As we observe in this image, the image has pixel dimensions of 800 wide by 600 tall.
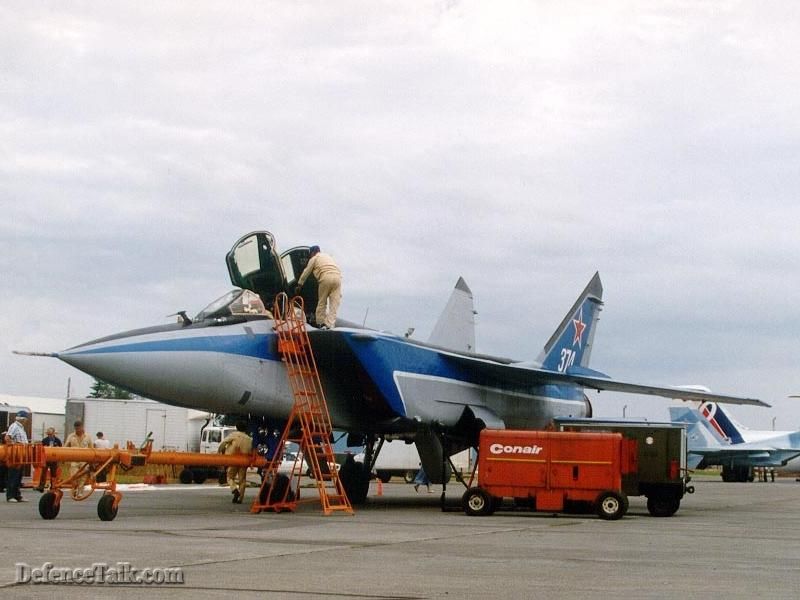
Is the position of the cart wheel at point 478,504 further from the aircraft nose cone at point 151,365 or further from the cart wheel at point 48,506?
the cart wheel at point 48,506

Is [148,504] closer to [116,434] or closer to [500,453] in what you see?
[500,453]

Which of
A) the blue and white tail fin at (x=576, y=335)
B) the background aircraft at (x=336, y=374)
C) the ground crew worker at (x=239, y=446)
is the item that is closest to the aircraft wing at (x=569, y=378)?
the background aircraft at (x=336, y=374)

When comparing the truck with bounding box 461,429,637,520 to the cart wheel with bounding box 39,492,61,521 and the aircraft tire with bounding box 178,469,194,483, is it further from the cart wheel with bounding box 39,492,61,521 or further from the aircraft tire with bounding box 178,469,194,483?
the aircraft tire with bounding box 178,469,194,483

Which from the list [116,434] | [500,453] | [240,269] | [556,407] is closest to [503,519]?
[500,453]

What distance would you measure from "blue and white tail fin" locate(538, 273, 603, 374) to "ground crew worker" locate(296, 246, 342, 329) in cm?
762

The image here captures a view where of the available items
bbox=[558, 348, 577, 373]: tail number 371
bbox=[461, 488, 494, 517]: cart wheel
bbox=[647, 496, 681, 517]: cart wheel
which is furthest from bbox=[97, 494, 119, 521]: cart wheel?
bbox=[558, 348, 577, 373]: tail number 371

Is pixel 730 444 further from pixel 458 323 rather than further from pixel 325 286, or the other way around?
pixel 325 286

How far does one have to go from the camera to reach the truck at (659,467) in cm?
1670

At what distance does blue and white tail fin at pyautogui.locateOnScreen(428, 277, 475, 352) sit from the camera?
22.4m

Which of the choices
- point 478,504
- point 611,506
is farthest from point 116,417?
point 611,506

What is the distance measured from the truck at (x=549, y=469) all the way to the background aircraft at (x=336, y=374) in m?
1.85

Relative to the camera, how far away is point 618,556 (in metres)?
9.21

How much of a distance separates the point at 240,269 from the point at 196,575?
8473mm

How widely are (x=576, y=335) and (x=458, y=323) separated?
110 inches
